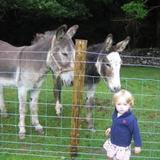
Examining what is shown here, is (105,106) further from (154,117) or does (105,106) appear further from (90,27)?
(90,27)

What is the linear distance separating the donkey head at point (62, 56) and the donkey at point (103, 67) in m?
0.31

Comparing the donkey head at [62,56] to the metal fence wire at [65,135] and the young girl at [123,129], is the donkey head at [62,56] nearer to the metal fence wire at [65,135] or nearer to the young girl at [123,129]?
the metal fence wire at [65,135]

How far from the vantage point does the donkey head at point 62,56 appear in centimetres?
750

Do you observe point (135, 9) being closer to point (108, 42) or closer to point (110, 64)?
point (108, 42)

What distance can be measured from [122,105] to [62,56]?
243 cm

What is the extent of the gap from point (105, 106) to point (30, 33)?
1206 centimetres

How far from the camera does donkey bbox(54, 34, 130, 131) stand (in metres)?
7.51

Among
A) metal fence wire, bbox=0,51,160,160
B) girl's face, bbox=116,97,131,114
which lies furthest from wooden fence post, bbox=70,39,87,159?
girl's face, bbox=116,97,131,114

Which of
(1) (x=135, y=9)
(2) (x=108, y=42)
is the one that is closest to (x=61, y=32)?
(2) (x=108, y=42)

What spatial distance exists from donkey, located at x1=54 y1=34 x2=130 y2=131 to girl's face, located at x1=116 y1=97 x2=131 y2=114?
77.7 inches

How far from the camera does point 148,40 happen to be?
2183 centimetres

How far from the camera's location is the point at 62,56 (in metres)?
7.61

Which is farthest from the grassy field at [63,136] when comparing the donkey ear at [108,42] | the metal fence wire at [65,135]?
the donkey ear at [108,42]

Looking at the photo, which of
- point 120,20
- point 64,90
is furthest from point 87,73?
point 120,20
